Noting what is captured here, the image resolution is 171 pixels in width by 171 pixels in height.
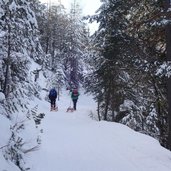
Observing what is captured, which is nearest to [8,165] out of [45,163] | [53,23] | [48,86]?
[45,163]

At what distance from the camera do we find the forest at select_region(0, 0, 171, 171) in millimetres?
10820

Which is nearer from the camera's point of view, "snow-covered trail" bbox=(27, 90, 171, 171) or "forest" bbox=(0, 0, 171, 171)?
"snow-covered trail" bbox=(27, 90, 171, 171)

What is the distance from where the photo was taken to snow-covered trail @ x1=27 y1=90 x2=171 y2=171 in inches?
354

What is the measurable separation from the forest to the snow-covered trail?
1.21m

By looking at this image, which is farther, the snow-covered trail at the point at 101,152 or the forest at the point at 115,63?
the forest at the point at 115,63

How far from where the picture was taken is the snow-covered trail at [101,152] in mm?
9000

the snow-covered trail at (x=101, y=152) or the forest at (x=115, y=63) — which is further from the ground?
the forest at (x=115, y=63)

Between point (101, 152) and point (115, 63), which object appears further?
point (115, 63)

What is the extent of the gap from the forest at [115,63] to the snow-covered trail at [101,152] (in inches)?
47.6

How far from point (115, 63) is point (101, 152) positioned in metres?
11.8

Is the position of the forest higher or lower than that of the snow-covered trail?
higher

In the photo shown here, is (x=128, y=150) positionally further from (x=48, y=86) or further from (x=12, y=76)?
(x=48, y=86)

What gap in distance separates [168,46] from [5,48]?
545 cm

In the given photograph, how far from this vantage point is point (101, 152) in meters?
10.8
